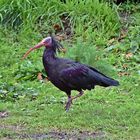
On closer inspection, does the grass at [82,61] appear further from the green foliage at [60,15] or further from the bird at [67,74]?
the bird at [67,74]

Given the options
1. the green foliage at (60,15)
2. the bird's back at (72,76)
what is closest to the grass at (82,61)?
the green foliage at (60,15)

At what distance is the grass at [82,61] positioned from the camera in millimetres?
6902

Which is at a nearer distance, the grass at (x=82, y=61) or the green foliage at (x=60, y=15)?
the grass at (x=82, y=61)

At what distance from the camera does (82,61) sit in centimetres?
908

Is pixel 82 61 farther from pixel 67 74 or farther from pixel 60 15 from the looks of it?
pixel 60 15

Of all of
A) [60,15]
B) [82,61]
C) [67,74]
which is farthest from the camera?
[60,15]

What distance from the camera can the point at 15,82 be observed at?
9516 mm

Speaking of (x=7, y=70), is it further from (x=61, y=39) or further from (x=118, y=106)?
(x=118, y=106)

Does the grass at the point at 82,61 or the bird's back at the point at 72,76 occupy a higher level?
the bird's back at the point at 72,76

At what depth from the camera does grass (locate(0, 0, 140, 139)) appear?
6.90 metres

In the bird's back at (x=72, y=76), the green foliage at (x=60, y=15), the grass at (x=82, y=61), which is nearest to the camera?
the grass at (x=82, y=61)

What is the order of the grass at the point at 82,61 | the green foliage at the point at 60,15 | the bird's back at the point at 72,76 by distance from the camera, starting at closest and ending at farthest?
the grass at the point at 82,61 < the bird's back at the point at 72,76 < the green foliage at the point at 60,15

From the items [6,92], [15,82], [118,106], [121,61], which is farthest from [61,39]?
[118,106]

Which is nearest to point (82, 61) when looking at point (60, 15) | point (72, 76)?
point (72, 76)
